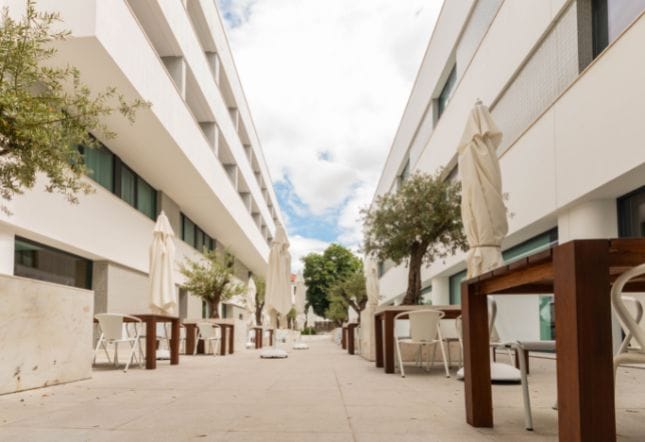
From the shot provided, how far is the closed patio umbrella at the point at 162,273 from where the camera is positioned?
11539 millimetres

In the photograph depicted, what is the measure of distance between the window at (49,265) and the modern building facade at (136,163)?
0.08 feet

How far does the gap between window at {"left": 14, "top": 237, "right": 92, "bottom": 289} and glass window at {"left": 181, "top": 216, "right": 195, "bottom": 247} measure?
912cm

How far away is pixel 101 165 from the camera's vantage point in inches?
610

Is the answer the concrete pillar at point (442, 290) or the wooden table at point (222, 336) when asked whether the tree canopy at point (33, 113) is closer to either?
the wooden table at point (222, 336)

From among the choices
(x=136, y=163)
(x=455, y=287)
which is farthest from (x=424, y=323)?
(x=455, y=287)

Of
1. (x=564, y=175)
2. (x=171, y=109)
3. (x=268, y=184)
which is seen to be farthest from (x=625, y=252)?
(x=268, y=184)

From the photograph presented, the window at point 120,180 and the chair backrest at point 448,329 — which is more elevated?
the window at point 120,180

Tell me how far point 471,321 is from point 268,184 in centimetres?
4374

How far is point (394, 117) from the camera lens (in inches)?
1200

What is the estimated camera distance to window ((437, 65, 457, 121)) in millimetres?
19141

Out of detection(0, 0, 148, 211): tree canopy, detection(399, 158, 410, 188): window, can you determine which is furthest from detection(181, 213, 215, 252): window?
detection(0, 0, 148, 211): tree canopy

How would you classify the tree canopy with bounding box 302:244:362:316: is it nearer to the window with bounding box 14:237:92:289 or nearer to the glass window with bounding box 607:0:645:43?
the window with bounding box 14:237:92:289

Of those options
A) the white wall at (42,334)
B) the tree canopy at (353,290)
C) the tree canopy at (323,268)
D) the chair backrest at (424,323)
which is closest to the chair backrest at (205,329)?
the white wall at (42,334)

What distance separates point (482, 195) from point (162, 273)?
7056 mm
